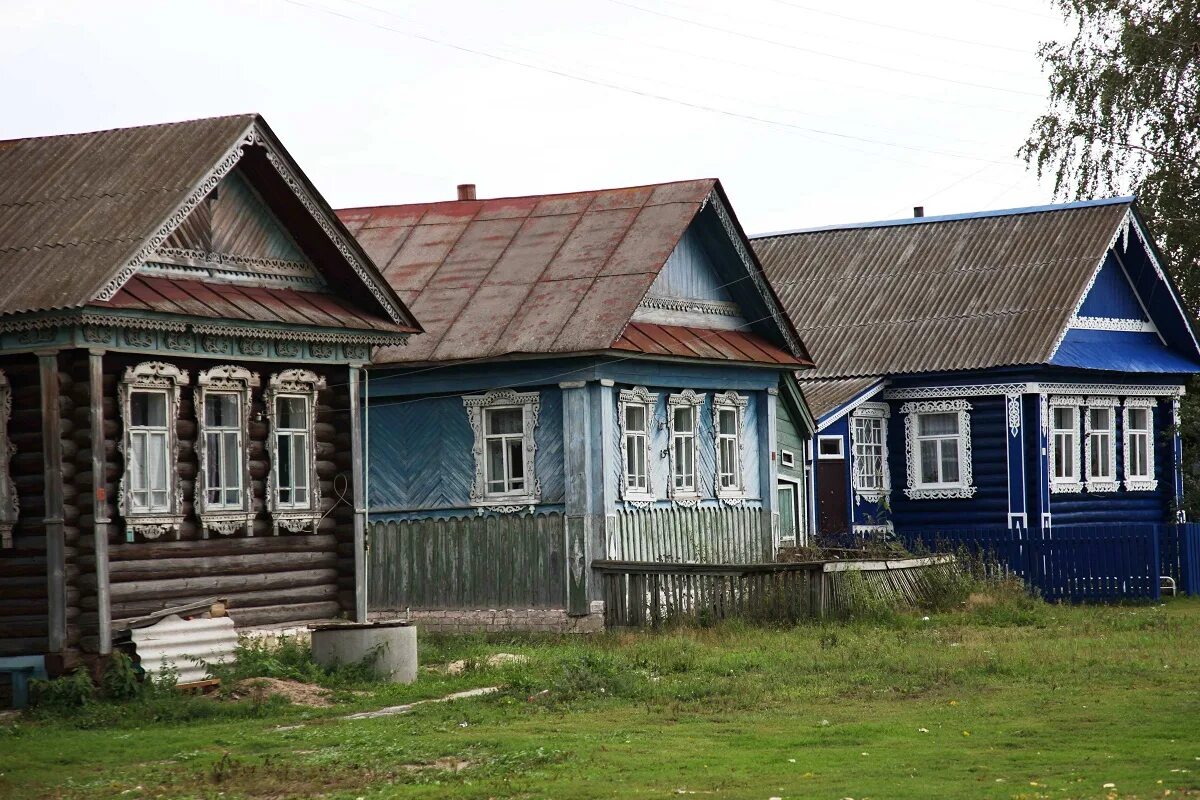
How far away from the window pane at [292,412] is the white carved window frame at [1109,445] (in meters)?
17.2

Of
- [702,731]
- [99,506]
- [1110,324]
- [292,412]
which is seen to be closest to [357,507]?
[292,412]

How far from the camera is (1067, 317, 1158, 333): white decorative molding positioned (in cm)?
3360

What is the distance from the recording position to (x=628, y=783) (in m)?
12.1

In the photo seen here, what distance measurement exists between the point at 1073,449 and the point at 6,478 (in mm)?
20660

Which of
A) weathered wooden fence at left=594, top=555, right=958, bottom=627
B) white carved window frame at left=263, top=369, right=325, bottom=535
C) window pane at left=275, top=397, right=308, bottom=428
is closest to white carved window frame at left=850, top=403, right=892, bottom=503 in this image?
weathered wooden fence at left=594, top=555, right=958, bottom=627

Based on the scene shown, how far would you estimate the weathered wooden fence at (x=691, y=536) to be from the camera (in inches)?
977

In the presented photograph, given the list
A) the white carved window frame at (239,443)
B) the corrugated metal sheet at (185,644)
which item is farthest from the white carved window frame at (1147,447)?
the corrugated metal sheet at (185,644)

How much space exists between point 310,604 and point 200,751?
6795 millimetres

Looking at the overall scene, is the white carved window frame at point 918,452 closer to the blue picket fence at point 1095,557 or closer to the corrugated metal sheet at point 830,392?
the corrugated metal sheet at point 830,392

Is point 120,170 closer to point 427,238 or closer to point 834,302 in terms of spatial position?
point 427,238

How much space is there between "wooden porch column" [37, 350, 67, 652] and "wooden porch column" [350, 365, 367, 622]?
4150mm

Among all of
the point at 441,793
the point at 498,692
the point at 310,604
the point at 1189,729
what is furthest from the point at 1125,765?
the point at 310,604

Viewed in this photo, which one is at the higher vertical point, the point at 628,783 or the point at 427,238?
the point at 427,238

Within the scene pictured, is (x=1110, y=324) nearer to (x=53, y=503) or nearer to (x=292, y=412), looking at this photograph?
(x=292, y=412)
